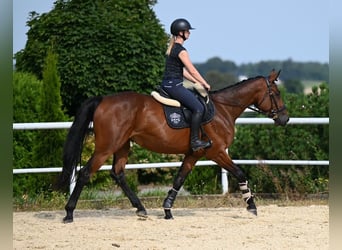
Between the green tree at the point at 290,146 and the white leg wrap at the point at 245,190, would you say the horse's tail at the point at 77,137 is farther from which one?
the green tree at the point at 290,146

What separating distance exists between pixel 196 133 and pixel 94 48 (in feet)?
15.4

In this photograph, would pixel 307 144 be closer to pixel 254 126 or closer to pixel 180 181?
pixel 254 126

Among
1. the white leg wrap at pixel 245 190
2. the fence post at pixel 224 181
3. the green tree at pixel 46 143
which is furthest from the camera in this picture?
the green tree at pixel 46 143

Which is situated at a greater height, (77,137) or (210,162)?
(77,137)

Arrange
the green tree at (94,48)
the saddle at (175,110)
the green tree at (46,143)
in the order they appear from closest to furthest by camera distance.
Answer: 1. the saddle at (175,110)
2. the green tree at (46,143)
3. the green tree at (94,48)

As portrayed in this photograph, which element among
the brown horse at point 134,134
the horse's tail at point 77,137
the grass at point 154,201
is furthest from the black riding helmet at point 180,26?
the grass at point 154,201

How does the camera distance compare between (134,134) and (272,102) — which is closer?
(134,134)

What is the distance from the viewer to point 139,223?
716 cm

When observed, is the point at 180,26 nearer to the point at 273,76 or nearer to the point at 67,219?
the point at 273,76

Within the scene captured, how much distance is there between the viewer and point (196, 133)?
7.27 metres

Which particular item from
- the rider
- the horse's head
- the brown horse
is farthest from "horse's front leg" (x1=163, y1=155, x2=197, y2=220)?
the horse's head

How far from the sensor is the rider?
7.18 metres

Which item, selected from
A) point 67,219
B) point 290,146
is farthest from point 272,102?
point 290,146

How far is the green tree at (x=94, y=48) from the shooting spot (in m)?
11.3
